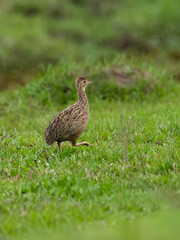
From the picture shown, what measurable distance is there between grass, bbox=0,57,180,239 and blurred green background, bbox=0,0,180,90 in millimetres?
7822

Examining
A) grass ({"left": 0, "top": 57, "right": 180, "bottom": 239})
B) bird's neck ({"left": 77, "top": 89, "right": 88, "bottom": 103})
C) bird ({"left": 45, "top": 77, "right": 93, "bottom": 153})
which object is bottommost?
grass ({"left": 0, "top": 57, "right": 180, "bottom": 239})

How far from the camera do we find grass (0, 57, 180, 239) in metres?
5.43

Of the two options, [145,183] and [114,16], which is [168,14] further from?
[145,183]

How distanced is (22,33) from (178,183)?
14863 mm

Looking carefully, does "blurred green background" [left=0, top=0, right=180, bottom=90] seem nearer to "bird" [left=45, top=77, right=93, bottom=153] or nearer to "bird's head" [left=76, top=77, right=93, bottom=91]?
"bird's head" [left=76, top=77, right=93, bottom=91]

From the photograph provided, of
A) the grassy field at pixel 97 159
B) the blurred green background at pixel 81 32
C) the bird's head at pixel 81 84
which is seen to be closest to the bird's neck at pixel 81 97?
the bird's head at pixel 81 84

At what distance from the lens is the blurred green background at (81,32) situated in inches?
726

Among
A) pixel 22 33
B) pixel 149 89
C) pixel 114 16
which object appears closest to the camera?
pixel 149 89

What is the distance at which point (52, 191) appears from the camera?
6.11m

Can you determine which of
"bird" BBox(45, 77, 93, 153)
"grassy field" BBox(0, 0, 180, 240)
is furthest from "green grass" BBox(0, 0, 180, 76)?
"bird" BBox(45, 77, 93, 153)

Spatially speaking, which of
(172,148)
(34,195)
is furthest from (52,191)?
(172,148)

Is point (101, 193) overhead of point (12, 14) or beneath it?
beneath

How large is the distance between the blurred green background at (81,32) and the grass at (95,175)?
7822mm

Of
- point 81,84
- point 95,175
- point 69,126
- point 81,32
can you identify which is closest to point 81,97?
point 81,84
